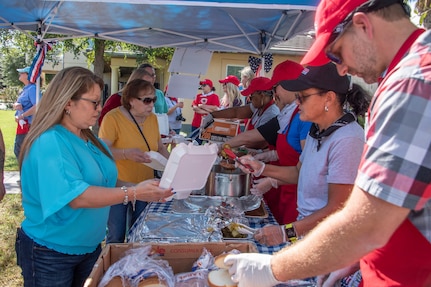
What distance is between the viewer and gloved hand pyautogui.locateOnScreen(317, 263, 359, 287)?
1457 mm

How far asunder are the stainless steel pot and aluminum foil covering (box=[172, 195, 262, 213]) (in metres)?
0.05

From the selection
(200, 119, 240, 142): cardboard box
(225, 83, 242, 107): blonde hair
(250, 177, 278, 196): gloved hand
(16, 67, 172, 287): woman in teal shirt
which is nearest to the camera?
(16, 67, 172, 287): woman in teal shirt

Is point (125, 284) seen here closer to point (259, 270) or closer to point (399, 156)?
point (259, 270)

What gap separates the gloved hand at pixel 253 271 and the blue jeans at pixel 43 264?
3.38ft

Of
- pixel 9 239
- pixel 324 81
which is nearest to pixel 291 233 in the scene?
pixel 324 81

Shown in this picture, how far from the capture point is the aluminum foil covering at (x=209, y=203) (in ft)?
8.23

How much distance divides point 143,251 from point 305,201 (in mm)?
916

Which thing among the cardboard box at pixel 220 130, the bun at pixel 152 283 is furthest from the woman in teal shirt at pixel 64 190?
the cardboard box at pixel 220 130

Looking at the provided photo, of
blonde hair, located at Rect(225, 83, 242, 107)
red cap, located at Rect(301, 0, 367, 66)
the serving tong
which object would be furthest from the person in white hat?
red cap, located at Rect(301, 0, 367, 66)

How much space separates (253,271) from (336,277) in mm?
513

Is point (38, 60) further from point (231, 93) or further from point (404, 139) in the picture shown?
point (404, 139)

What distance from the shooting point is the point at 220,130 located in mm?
3971

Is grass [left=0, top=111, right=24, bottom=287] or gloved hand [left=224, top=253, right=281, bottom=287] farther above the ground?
gloved hand [left=224, top=253, right=281, bottom=287]

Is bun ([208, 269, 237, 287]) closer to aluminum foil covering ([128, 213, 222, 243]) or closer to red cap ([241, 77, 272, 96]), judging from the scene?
aluminum foil covering ([128, 213, 222, 243])
